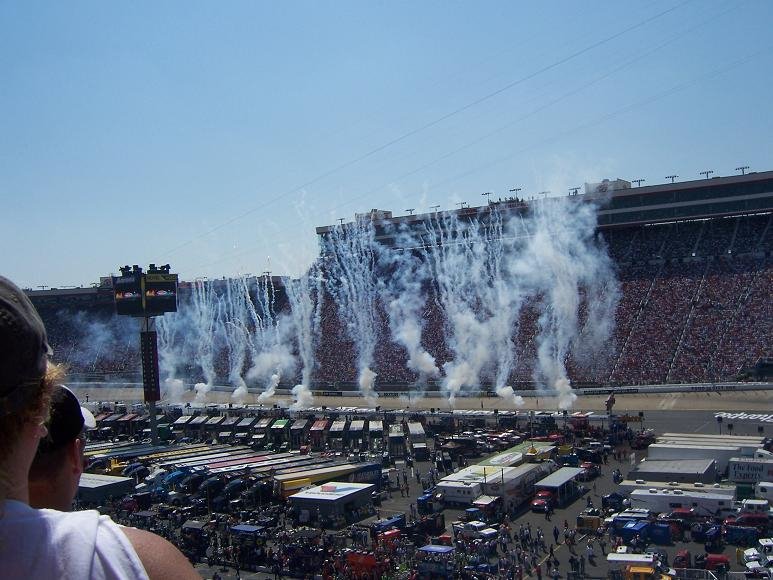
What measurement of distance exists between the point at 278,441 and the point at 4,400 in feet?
106

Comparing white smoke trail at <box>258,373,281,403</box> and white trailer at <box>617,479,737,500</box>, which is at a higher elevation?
white smoke trail at <box>258,373,281,403</box>

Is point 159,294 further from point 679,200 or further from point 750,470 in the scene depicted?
point 679,200

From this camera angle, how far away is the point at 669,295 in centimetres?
4122

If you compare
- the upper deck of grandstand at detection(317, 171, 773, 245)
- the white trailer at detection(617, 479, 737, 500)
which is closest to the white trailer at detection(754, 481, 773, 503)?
the white trailer at detection(617, 479, 737, 500)

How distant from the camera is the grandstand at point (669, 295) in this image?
120 ft

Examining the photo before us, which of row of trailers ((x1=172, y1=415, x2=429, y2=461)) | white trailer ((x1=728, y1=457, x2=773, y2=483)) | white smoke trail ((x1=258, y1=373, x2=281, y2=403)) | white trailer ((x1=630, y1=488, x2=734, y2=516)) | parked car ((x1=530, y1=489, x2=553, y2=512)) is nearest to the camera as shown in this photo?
white trailer ((x1=630, y1=488, x2=734, y2=516))

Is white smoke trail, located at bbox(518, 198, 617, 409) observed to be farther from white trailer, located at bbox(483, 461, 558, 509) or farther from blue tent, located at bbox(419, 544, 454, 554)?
blue tent, located at bbox(419, 544, 454, 554)

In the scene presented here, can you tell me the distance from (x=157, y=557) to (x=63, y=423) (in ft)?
1.36

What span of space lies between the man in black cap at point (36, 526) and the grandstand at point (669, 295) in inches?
1455

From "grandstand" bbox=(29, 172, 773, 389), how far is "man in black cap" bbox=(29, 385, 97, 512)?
3673 centimetres

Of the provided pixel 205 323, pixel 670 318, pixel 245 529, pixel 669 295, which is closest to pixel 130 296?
pixel 245 529

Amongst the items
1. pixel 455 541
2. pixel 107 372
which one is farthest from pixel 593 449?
pixel 107 372

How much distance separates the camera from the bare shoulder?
1157 mm

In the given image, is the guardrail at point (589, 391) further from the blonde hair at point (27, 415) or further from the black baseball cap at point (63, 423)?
the blonde hair at point (27, 415)
